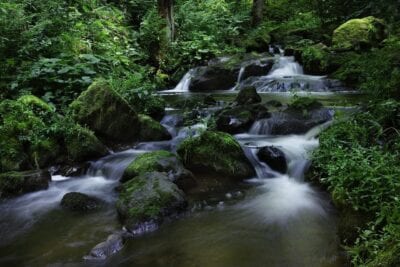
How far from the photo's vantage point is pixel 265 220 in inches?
209

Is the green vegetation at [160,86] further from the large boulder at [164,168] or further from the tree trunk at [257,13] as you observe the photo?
Result: the tree trunk at [257,13]

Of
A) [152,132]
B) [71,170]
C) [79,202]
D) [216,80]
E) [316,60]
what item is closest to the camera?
[79,202]

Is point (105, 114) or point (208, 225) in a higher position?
point (105, 114)

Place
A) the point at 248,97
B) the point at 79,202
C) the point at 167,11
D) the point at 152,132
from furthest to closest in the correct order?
the point at 167,11 < the point at 248,97 < the point at 152,132 < the point at 79,202

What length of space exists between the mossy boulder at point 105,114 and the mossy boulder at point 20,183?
176 cm

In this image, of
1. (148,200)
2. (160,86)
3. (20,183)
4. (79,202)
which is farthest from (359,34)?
(20,183)

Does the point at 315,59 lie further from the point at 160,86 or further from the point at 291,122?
the point at 291,122

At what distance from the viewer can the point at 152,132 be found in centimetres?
845

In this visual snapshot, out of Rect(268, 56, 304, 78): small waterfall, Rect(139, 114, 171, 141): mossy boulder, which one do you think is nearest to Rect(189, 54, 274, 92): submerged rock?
Rect(268, 56, 304, 78): small waterfall

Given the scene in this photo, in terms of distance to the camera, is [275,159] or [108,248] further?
[275,159]

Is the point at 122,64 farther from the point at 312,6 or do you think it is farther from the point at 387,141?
the point at 312,6

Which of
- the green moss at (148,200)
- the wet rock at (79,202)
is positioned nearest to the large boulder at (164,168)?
the green moss at (148,200)

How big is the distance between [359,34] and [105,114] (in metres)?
9.81

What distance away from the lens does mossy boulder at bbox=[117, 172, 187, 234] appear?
505 centimetres
